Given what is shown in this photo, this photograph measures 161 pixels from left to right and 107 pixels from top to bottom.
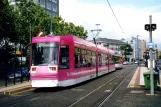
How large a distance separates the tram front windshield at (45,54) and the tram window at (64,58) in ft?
1.33

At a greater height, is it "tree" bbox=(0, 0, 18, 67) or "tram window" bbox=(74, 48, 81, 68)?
"tree" bbox=(0, 0, 18, 67)

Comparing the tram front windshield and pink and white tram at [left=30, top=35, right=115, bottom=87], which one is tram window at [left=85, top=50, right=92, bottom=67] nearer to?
pink and white tram at [left=30, top=35, right=115, bottom=87]

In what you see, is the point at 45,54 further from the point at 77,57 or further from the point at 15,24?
the point at 15,24

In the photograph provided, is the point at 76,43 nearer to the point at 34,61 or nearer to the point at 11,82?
the point at 34,61

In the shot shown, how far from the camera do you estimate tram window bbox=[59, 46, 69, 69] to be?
18.2m

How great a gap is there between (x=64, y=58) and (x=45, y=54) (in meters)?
1.21

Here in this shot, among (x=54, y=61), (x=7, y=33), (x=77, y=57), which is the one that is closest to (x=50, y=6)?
(x=7, y=33)

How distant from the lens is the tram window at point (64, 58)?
59.8 feet

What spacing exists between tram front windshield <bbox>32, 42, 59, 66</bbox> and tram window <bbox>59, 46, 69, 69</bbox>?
40cm

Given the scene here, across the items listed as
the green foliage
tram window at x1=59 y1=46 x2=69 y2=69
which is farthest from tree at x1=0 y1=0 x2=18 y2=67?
tram window at x1=59 y1=46 x2=69 y2=69

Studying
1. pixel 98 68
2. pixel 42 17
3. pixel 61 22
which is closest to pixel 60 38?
pixel 98 68

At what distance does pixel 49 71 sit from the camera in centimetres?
1764

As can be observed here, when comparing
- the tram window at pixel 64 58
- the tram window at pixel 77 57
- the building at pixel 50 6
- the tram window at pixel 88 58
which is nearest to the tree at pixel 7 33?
the tram window at pixel 88 58

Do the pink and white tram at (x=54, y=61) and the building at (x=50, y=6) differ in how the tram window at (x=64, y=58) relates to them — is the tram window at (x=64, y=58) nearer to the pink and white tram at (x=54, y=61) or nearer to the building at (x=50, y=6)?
the pink and white tram at (x=54, y=61)
